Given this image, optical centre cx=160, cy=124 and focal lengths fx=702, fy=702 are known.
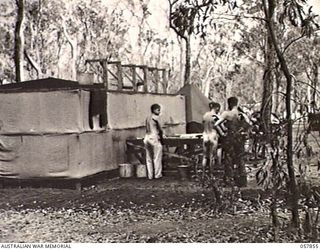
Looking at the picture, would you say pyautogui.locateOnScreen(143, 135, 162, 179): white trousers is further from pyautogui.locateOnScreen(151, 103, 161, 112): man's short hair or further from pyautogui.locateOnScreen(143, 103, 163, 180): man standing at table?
pyautogui.locateOnScreen(151, 103, 161, 112): man's short hair

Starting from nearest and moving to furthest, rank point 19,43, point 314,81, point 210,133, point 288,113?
point 288,113
point 314,81
point 210,133
point 19,43

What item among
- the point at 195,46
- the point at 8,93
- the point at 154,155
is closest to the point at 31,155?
the point at 8,93

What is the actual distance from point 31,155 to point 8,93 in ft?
1.20

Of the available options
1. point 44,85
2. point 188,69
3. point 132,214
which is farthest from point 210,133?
point 44,85

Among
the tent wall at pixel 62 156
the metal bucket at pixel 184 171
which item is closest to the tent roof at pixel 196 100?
the metal bucket at pixel 184 171

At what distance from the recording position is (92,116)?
388 centimetres

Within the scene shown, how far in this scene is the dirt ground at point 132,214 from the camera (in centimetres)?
335

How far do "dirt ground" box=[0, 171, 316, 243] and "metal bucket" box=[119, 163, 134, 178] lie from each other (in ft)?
0.14

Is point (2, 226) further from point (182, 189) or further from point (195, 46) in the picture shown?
point (195, 46)

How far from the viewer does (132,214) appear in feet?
11.6

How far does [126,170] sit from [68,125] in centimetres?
41

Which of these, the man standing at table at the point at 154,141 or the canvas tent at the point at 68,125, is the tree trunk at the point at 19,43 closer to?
the canvas tent at the point at 68,125

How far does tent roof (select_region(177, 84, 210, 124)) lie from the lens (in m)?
3.57

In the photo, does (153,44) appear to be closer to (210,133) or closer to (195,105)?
(195,105)
